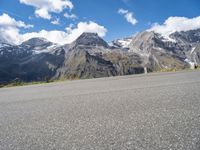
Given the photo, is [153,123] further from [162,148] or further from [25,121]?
[25,121]

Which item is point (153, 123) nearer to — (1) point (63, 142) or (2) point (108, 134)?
(2) point (108, 134)

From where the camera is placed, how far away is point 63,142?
14.6ft

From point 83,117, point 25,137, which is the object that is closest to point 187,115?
point 83,117

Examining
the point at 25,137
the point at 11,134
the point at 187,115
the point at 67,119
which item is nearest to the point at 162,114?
the point at 187,115

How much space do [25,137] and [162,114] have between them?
9.81ft

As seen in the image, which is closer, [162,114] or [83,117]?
[162,114]

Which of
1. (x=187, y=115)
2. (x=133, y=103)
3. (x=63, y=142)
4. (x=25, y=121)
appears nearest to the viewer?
(x=63, y=142)

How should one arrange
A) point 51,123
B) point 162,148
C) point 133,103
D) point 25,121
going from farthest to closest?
point 133,103 < point 25,121 < point 51,123 < point 162,148

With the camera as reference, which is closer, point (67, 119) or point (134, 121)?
point (134, 121)

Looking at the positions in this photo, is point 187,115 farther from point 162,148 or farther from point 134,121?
point 162,148

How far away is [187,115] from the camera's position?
5273mm

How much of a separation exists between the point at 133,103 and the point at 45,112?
8.69 ft

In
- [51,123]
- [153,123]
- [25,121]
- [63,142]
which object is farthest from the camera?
[25,121]

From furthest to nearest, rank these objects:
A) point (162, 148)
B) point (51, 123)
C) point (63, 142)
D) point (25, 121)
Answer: point (25, 121) → point (51, 123) → point (63, 142) → point (162, 148)
